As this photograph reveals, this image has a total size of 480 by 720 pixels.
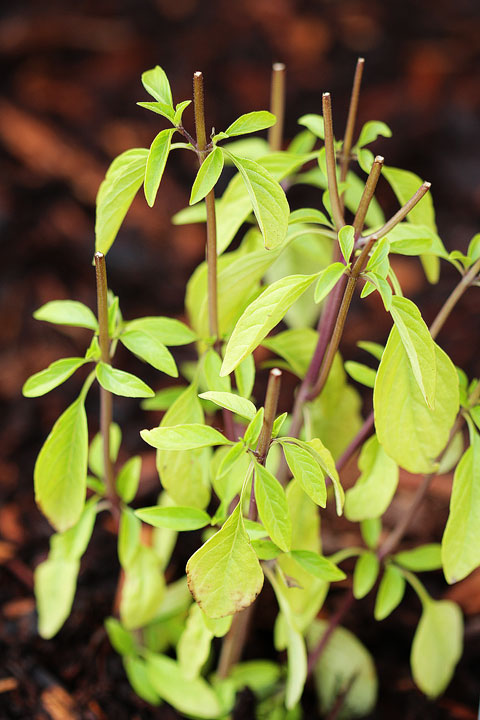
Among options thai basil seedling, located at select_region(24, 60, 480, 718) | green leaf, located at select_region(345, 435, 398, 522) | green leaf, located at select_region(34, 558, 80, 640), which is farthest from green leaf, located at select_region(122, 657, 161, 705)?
green leaf, located at select_region(345, 435, 398, 522)

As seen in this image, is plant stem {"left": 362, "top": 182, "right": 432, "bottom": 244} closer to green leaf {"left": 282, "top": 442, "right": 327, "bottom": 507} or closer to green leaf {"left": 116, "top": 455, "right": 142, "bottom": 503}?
green leaf {"left": 282, "top": 442, "right": 327, "bottom": 507}

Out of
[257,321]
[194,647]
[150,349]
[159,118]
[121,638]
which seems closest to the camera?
[257,321]

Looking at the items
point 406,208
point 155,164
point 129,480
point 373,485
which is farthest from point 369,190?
point 129,480

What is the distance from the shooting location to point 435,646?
2.57ft

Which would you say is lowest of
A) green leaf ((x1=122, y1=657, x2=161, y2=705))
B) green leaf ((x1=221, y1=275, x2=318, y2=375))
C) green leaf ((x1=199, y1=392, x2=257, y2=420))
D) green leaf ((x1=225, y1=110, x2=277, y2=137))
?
green leaf ((x1=122, y1=657, x2=161, y2=705))

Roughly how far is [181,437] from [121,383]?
0.29 ft

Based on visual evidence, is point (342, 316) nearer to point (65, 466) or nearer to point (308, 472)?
Result: point (308, 472)

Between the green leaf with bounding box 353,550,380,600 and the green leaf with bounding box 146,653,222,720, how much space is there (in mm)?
190

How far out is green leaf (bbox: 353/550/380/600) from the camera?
0.71 m

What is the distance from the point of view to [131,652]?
808 millimetres

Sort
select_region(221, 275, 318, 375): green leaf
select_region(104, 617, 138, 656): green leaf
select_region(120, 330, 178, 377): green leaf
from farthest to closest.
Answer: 1. select_region(104, 617, 138, 656): green leaf
2. select_region(120, 330, 178, 377): green leaf
3. select_region(221, 275, 318, 375): green leaf

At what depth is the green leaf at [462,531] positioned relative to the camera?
1.92 feet

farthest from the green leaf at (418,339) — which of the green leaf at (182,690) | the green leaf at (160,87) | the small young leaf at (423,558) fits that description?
the green leaf at (182,690)

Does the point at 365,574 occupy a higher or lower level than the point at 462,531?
lower
